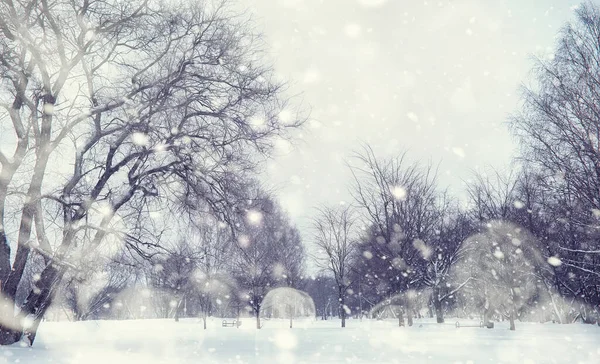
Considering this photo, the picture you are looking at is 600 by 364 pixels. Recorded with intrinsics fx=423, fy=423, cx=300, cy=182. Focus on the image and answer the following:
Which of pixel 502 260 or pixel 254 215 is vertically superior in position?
pixel 254 215

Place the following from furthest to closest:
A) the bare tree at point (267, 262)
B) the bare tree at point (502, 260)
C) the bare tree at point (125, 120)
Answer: the bare tree at point (267, 262)
the bare tree at point (502, 260)
the bare tree at point (125, 120)

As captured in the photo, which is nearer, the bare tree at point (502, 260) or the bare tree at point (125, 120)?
the bare tree at point (125, 120)

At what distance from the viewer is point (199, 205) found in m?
12.6

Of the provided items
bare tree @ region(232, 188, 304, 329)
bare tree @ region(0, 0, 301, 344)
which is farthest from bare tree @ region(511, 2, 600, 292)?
bare tree @ region(232, 188, 304, 329)

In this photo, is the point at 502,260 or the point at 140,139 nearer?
the point at 140,139

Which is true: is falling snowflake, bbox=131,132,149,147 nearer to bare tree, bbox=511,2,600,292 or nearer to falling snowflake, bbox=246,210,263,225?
falling snowflake, bbox=246,210,263,225

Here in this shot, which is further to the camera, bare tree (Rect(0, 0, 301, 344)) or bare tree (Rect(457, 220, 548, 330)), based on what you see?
bare tree (Rect(457, 220, 548, 330))

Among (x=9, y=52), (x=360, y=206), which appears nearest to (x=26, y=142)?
(x=9, y=52)

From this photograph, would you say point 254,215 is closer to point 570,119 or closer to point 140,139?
point 140,139

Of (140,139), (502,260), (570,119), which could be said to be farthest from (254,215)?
(502,260)

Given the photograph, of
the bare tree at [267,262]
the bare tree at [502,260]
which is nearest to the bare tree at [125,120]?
the bare tree at [267,262]

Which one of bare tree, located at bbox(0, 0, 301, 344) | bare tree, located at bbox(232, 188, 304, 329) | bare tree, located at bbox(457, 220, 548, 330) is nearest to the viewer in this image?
bare tree, located at bbox(0, 0, 301, 344)

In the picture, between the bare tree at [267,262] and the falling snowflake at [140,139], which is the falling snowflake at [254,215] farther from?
the bare tree at [267,262]

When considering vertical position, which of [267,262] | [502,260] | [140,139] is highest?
[140,139]
